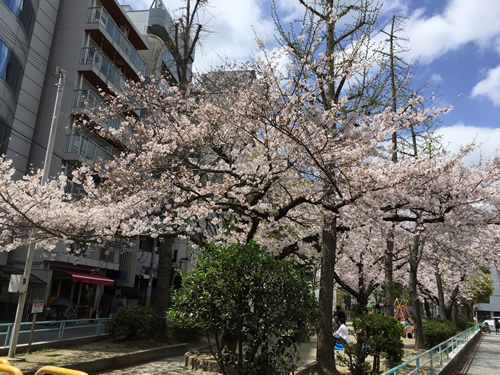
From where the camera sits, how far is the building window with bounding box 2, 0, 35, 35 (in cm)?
1783

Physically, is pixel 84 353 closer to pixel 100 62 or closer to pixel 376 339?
pixel 376 339

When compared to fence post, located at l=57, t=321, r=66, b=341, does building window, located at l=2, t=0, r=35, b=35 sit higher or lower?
higher

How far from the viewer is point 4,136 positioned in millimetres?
17938

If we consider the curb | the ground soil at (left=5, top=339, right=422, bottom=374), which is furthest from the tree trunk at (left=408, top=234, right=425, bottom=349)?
the curb

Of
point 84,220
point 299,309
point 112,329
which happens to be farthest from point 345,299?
point 299,309

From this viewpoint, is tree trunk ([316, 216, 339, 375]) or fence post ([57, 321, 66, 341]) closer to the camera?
tree trunk ([316, 216, 339, 375])

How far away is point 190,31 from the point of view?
1602 centimetres

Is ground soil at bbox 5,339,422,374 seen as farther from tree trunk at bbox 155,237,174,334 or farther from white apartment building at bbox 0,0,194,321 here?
white apartment building at bbox 0,0,194,321

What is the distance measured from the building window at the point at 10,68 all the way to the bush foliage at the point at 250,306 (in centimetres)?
1673

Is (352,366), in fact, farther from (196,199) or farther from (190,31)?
(190,31)

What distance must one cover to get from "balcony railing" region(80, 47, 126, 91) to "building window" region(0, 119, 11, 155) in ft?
21.1

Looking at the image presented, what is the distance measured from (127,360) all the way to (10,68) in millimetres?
14896

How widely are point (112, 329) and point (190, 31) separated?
1178 centimetres

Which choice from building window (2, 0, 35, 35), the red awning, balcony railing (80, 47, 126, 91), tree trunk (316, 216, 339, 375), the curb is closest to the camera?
tree trunk (316, 216, 339, 375)
